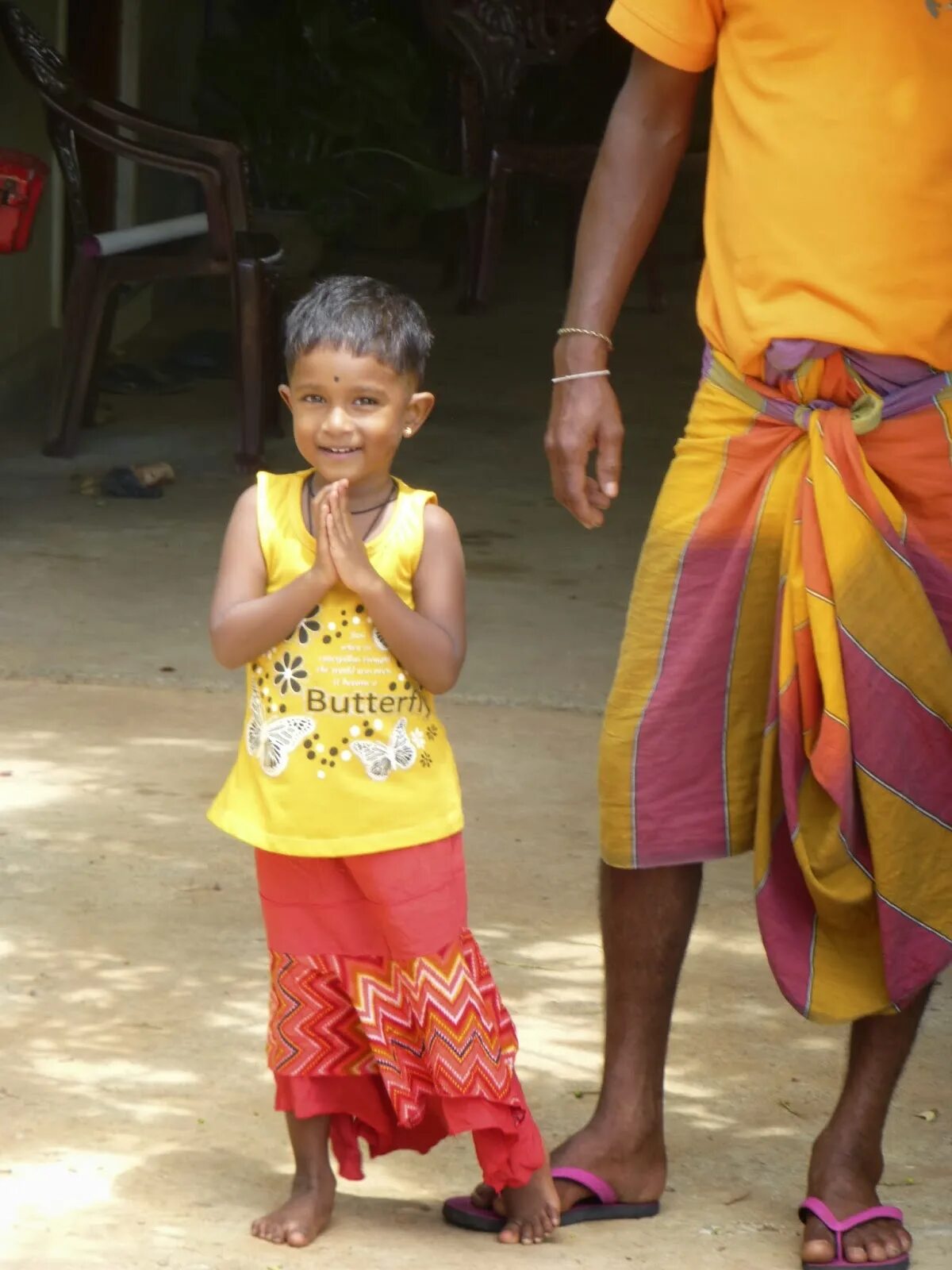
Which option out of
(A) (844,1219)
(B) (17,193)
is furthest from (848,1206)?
(B) (17,193)

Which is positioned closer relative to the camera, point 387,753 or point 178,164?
point 387,753

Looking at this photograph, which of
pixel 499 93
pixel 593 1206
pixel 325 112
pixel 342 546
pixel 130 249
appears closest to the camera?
pixel 342 546

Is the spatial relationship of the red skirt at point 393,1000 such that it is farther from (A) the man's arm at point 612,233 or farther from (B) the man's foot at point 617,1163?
(A) the man's arm at point 612,233

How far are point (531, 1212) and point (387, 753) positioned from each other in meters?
0.62

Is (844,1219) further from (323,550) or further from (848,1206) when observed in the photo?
(323,550)

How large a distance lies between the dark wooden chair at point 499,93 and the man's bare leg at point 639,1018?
7712 mm

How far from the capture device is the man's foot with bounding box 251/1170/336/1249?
2611 mm

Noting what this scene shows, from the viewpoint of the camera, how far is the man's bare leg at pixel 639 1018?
281 cm

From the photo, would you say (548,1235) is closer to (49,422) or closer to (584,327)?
(584,327)

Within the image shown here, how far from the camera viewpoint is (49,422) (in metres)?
7.40

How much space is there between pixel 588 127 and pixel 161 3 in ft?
9.13

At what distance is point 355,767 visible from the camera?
99.3 inches

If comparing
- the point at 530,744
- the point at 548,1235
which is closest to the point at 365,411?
the point at 548,1235

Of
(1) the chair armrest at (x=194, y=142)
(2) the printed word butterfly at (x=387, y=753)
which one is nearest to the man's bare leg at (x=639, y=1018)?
(2) the printed word butterfly at (x=387, y=753)
